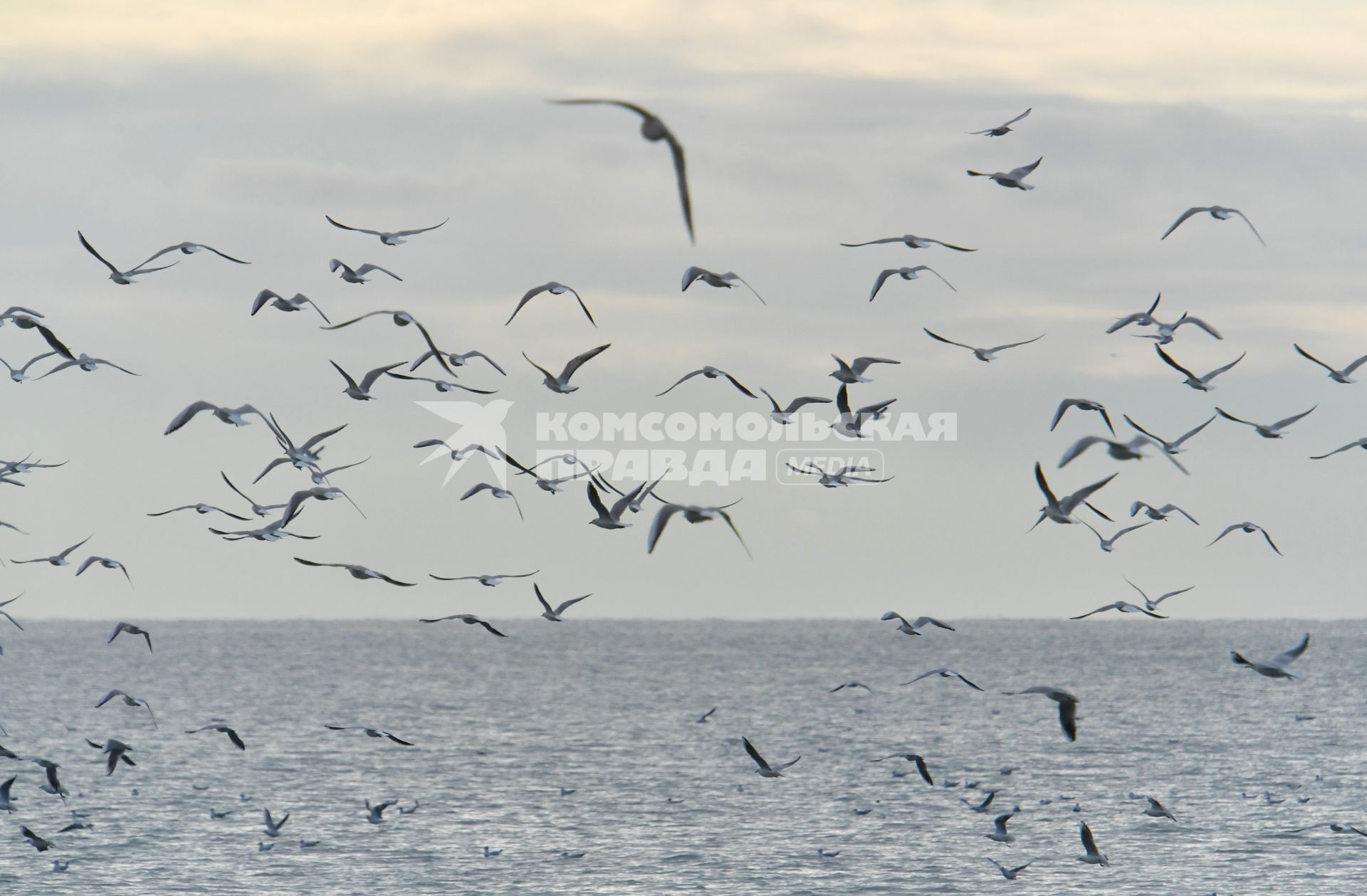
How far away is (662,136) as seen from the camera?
13703 millimetres

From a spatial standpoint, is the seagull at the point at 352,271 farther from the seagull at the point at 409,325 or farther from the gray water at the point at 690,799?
the gray water at the point at 690,799

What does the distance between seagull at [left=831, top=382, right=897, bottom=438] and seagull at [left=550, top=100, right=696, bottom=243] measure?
18.5 metres

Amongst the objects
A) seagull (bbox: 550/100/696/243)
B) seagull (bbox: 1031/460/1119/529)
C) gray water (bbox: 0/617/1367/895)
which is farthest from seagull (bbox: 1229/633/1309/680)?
gray water (bbox: 0/617/1367/895)

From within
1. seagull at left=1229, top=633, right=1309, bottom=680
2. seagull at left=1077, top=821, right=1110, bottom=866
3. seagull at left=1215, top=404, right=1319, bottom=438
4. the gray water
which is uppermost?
seagull at left=1215, top=404, right=1319, bottom=438

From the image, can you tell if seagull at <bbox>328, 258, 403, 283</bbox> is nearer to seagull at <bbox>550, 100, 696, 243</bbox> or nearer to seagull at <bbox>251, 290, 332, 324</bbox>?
seagull at <bbox>251, 290, 332, 324</bbox>

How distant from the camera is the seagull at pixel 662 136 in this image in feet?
39.8

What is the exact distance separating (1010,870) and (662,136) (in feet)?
129

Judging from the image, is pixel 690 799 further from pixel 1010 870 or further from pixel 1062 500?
pixel 1062 500

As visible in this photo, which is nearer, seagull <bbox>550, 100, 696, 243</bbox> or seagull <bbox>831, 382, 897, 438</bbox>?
seagull <bbox>550, 100, 696, 243</bbox>

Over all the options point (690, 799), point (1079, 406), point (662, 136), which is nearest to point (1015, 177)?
point (1079, 406)

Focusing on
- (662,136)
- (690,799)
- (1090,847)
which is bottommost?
(690,799)

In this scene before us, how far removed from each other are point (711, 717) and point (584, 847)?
6056 centimetres

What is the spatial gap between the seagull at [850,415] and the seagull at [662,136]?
18.5m

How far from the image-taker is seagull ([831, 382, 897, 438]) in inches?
1275
